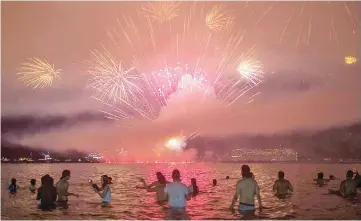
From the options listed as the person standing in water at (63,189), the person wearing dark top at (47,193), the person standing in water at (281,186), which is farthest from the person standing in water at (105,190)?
the person standing in water at (281,186)

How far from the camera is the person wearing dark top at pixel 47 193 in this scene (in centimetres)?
1628

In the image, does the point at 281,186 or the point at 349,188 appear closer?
the point at 349,188

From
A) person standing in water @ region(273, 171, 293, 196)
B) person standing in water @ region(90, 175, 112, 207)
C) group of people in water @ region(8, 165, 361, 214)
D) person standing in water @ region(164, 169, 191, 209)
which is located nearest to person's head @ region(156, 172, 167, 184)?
group of people in water @ region(8, 165, 361, 214)

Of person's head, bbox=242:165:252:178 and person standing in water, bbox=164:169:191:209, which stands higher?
person's head, bbox=242:165:252:178

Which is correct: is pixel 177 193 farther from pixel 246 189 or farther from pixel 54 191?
pixel 54 191

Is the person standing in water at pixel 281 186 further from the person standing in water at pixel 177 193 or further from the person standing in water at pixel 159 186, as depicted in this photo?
the person standing in water at pixel 177 193

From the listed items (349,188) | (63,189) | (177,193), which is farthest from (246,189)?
(349,188)

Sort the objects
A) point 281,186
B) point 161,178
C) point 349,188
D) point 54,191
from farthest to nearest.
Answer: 1. point 281,186
2. point 349,188
3. point 161,178
4. point 54,191

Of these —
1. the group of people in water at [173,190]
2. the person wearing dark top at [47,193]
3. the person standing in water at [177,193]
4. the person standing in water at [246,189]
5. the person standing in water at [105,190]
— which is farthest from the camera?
the person standing in water at [105,190]

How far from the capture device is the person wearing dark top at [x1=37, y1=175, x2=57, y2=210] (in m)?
16.3

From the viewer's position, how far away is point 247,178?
40.9 feet

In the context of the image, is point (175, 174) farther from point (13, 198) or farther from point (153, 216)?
point (13, 198)

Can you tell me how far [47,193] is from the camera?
16.7 metres

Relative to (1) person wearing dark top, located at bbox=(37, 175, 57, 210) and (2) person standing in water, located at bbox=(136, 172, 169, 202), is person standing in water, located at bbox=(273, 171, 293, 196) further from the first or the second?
(1) person wearing dark top, located at bbox=(37, 175, 57, 210)
